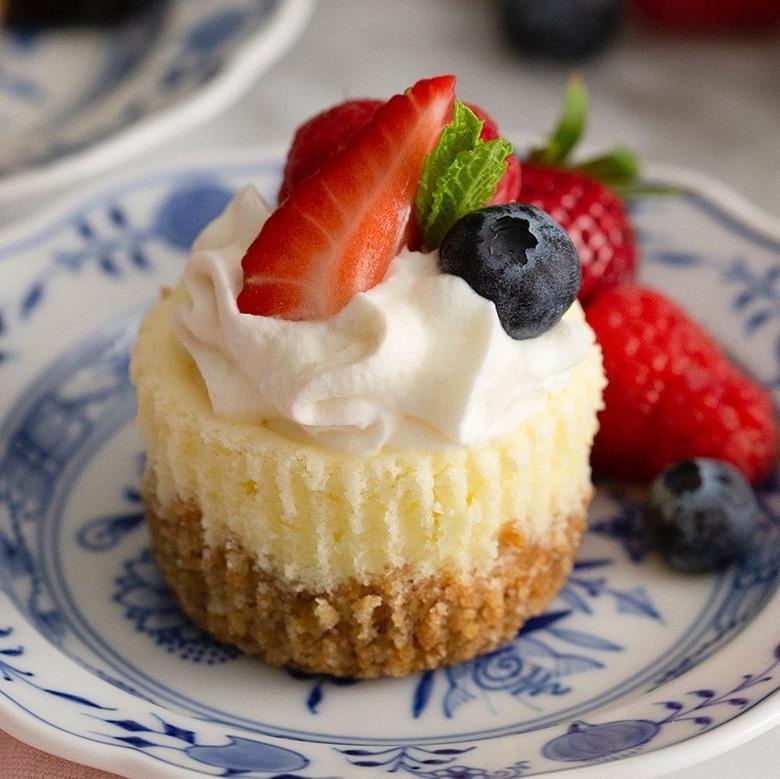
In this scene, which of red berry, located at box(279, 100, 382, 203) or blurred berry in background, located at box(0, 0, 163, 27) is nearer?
red berry, located at box(279, 100, 382, 203)

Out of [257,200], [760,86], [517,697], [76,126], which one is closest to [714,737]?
[517,697]

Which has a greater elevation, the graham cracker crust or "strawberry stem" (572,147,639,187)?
"strawberry stem" (572,147,639,187)

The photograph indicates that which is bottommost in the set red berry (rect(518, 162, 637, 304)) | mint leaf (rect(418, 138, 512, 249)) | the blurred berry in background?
mint leaf (rect(418, 138, 512, 249))

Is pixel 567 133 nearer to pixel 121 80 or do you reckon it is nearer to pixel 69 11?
pixel 121 80

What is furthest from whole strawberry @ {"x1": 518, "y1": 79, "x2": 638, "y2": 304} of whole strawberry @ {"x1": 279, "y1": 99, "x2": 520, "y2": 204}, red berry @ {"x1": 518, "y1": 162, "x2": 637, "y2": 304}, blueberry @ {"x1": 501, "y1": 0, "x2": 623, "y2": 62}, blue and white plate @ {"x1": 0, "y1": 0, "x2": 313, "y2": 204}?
blueberry @ {"x1": 501, "y1": 0, "x2": 623, "y2": 62}

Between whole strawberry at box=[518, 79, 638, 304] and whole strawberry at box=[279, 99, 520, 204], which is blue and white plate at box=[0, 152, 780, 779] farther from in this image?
whole strawberry at box=[279, 99, 520, 204]

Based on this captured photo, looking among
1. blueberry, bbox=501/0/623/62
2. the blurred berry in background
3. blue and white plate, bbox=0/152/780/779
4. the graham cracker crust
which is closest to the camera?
blue and white plate, bbox=0/152/780/779

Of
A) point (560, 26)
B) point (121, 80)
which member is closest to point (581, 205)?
point (121, 80)
